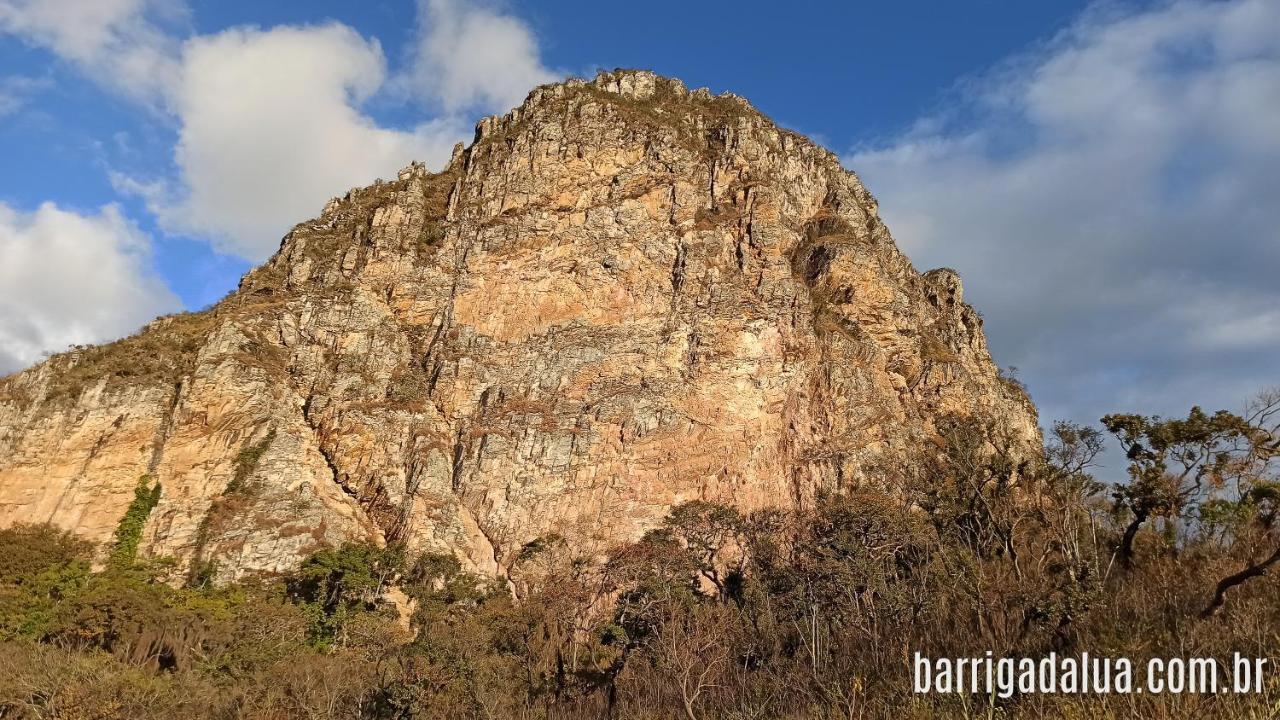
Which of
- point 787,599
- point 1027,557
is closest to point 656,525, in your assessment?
point 787,599

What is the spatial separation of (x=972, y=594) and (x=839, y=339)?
43.6 m

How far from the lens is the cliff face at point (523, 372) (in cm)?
4662

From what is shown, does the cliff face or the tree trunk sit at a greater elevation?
the cliff face

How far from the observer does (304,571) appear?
41.3 m

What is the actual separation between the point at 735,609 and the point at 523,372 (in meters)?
26.7

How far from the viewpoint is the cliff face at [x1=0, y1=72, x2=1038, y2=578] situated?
46.6 meters

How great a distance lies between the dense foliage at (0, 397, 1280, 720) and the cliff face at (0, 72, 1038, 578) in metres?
3.61

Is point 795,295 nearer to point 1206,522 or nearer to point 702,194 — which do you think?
point 702,194

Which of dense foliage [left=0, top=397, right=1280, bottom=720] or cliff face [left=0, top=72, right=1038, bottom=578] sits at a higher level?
cliff face [left=0, top=72, right=1038, bottom=578]

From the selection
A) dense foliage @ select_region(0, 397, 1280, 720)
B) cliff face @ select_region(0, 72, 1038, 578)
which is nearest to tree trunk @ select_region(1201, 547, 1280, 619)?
dense foliage @ select_region(0, 397, 1280, 720)

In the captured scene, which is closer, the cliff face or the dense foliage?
the dense foliage

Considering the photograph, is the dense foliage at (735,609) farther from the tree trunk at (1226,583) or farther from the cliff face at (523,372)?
the cliff face at (523,372)

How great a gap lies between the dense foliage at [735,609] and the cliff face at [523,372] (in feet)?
11.9

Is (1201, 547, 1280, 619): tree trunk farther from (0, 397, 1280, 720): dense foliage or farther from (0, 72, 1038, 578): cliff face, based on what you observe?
(0, 72, 1038, 578): cliff face
